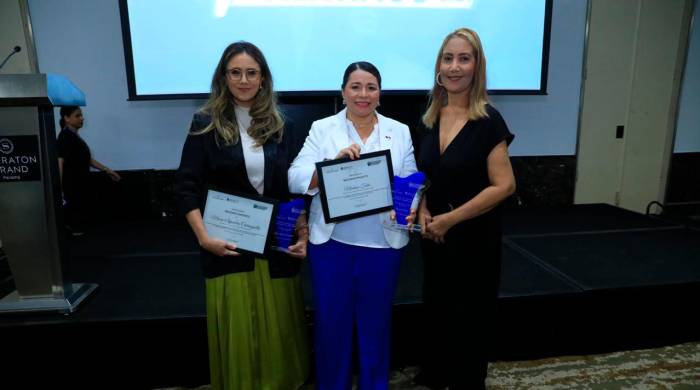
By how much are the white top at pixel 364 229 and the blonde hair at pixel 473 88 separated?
10.2 inches

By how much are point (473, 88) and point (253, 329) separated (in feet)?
3.70

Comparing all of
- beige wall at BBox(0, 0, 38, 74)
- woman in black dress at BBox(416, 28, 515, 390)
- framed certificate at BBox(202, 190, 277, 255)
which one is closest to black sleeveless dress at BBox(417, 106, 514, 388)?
woman in black dress at BBox(416, 28, 515, 390)

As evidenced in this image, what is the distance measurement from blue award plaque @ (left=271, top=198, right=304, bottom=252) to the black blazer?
0.22 ft

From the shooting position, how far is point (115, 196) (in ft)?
12.3

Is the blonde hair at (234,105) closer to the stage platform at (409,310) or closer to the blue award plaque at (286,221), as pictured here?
the blue award plaque at (286,221)

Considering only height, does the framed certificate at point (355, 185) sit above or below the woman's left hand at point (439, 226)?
above

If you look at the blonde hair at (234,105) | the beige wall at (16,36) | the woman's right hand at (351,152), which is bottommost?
the woman's right hand at (351,152)

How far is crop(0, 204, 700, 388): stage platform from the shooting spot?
6.11 ft

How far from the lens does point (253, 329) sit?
153 centimetres

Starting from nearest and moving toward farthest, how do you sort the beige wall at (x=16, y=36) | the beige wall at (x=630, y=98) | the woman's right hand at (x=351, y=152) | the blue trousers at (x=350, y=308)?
the woman's right hand at (x=351, y=152)
the blue trousers at (x=350, y=308)
the beige wall at (x=16, y=36)
the beige wall at (x=630, y=98)

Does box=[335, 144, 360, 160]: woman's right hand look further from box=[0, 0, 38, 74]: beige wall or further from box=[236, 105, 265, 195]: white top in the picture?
box=[0, 0, 38, 74]: beige wall

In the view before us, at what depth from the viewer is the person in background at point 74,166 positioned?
10.6ft

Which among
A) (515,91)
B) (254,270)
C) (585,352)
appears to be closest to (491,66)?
(515,91)

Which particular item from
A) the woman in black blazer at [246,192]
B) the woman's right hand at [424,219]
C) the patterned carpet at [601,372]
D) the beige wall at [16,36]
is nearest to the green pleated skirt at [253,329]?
the woman in black blazer at [246,192]
